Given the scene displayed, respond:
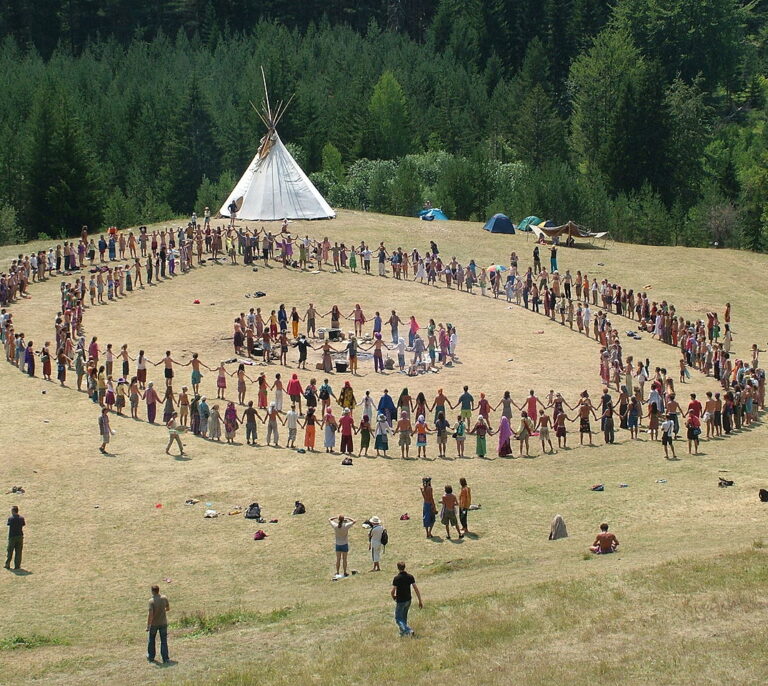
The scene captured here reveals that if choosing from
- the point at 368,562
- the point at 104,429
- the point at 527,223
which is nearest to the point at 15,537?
the point at 368,562

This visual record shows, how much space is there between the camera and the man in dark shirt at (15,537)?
22.7 metres

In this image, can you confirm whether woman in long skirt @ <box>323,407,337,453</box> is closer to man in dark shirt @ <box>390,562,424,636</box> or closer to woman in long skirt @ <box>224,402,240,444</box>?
woman in long skirt @ <box>224,402,240,444</box>

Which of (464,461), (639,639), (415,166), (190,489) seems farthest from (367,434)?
(415,166)

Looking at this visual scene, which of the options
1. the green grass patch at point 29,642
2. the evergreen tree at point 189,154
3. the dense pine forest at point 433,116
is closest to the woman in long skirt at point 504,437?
the green grass patch at point 29,642

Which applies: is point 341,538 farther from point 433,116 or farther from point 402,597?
point 433,116

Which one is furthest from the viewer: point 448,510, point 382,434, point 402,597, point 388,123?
point 388,123

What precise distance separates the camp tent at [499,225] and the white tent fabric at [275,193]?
23.5 ft

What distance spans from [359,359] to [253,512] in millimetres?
13700

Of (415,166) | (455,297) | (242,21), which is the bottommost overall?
(455,297)

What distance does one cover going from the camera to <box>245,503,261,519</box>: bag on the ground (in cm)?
2575

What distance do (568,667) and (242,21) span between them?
113 m

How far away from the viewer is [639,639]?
18797 mm

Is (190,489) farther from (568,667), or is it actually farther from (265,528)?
(568,667)

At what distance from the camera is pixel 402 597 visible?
18812 mm
